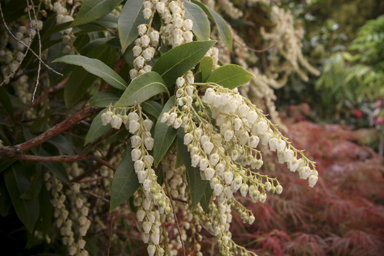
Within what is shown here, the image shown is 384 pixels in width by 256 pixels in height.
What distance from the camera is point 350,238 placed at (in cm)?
160

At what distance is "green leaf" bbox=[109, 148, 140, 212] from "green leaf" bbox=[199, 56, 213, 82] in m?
0.28

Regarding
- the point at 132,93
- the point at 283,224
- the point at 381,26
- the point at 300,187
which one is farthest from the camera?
the point at 381,26

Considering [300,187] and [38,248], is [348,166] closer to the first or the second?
[300,187]

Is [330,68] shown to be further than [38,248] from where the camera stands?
Yes

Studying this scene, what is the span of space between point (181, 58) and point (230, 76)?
0.43 ft

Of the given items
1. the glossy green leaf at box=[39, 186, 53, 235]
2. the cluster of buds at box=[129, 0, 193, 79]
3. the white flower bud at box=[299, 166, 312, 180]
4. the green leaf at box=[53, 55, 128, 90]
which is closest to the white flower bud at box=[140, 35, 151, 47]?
the cluster of buds at box=[129, 0, 193, 79]

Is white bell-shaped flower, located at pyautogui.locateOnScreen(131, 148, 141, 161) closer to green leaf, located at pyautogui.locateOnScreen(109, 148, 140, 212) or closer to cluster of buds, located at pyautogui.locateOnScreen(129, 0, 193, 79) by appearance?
green leaf, located at pyautogui.locateOnScreen(109, 148, 140, 212)

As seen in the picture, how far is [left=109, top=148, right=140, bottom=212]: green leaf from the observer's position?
25.3 inches

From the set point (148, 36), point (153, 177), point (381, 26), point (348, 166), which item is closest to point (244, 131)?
point (153, 177)

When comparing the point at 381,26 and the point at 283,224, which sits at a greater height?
the point at 381,26

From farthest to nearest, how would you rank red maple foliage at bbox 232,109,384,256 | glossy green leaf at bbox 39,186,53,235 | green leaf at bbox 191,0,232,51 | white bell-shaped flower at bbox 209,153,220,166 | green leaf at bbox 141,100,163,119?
red maple foliage at bbox 232,109,384,256
glossy green leaf at bbox 39,186,53,235
green leaf at bbox 191,0,232,51
green leaf at bbox 141,100,163,119
white bell-shaped flower at bbox 209,153,220,166

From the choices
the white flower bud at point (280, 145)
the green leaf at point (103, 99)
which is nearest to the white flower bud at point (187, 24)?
the green leaf at point (103, 99)

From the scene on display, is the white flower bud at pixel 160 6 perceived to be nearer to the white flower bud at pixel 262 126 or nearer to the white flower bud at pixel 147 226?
the white flower bud at pixel 262 126

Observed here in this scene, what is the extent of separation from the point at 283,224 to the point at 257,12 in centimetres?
168
